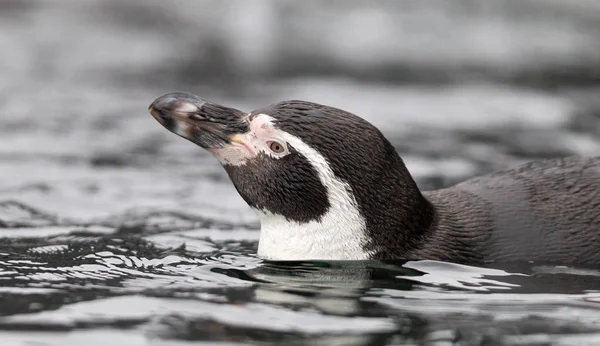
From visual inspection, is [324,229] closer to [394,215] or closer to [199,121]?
[394,215]

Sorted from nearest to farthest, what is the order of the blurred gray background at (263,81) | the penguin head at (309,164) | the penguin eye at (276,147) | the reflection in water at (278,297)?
the reflection in water at (278,297), the penguin head at (309,164), the penguin eye at (276,147), the blurred gray background at (263,81)

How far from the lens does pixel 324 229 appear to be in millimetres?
7129

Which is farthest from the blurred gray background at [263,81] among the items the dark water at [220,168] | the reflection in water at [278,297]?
the reflection in water at [278,297]

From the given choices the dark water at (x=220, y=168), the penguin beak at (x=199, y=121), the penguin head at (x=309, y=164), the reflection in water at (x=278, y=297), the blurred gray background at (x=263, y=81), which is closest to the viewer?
the reflection in water at (x=278, y=297)

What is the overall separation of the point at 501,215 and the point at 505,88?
870 centimetres

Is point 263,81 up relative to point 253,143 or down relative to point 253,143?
up

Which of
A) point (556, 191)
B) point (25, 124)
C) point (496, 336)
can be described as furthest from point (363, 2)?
point (496, 336)

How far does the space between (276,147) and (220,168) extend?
4.37 metres

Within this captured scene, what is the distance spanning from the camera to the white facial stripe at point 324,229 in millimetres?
7000

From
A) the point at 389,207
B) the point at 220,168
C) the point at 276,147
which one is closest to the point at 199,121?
the point at 276,147

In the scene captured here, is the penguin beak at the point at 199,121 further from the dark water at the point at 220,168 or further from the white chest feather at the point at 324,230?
→ the dark water at the point at 220,168

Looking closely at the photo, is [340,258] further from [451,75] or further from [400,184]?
[451,75]

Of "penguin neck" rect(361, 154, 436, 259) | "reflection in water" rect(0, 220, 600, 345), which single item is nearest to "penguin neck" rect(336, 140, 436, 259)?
"penguin neck" rect(361, 154, 436, 259)

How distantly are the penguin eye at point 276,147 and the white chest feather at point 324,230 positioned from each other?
0.08 metres
